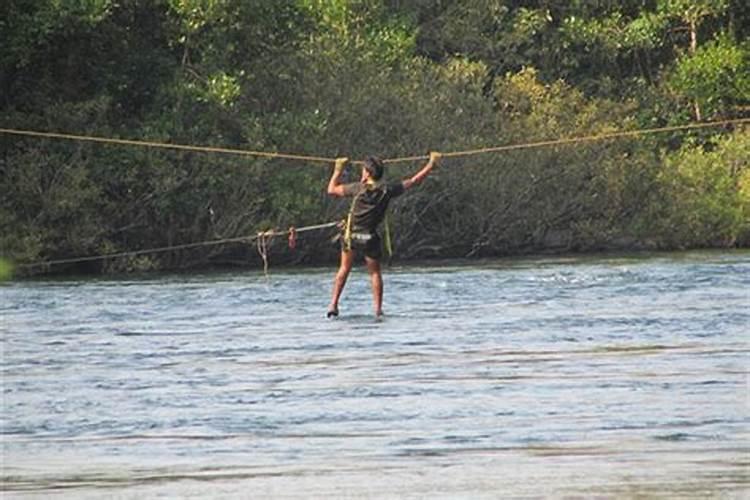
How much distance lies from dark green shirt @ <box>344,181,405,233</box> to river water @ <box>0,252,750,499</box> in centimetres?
109

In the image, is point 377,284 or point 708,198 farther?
point 708,198

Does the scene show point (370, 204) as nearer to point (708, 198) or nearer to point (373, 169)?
point (373, 169)

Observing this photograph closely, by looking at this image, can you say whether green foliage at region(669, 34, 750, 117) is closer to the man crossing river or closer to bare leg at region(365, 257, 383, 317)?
the man crossing river

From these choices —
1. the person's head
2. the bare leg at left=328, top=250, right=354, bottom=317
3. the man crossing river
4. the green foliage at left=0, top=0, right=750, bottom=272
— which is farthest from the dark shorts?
the green foliage at left=0, top=0, right=750, bottom=272

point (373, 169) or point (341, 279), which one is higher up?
point (373, 169)

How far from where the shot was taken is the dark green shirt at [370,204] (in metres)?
22.5

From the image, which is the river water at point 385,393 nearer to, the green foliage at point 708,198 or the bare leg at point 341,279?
the bare leg at point 341,279

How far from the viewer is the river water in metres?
11.5

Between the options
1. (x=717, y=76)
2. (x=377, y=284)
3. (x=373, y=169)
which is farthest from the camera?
(x=717, y=76)

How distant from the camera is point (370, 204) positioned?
2266 cm

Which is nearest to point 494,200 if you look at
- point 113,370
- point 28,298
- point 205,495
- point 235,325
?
point 28,298

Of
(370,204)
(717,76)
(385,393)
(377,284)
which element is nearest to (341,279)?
(377,284)

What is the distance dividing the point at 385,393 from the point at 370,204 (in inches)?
282

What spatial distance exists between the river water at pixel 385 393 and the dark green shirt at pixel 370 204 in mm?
1085
